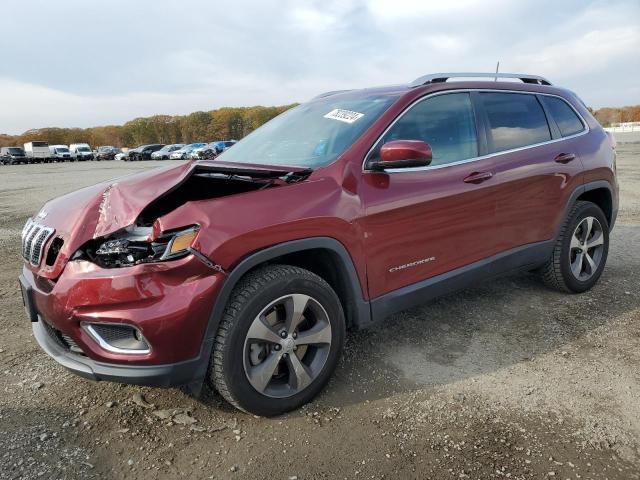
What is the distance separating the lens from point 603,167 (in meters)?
4.25

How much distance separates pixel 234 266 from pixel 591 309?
121 inches

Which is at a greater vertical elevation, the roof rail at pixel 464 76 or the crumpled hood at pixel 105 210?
the roof rail at pixel 464 76

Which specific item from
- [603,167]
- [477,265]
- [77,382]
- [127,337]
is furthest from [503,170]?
[77,382]

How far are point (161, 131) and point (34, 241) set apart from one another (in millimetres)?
105974

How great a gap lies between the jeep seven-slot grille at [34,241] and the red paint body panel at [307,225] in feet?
0.16

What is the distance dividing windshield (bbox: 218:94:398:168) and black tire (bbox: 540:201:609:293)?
1971 millimetres

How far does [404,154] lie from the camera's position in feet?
8.79

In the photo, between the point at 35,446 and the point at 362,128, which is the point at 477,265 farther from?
the point at 35,446

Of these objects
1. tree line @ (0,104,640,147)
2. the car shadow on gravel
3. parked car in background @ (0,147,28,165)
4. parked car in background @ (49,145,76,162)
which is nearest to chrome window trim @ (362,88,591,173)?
the car shadow on gravel

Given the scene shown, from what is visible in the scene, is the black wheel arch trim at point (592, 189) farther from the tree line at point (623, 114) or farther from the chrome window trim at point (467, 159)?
the tree line at point (623, 114)

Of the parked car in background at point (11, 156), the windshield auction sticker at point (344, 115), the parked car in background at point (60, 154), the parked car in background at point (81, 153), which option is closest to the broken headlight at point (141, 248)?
the windshield auction sticker at point (344, 115)

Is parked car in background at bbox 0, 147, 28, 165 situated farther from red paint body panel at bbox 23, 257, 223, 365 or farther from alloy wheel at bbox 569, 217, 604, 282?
alloy wheel at bbox 569, 217, 604, 282

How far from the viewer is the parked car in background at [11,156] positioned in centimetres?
4997

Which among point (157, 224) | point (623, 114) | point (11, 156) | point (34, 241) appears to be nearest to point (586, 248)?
point (157, 224)
